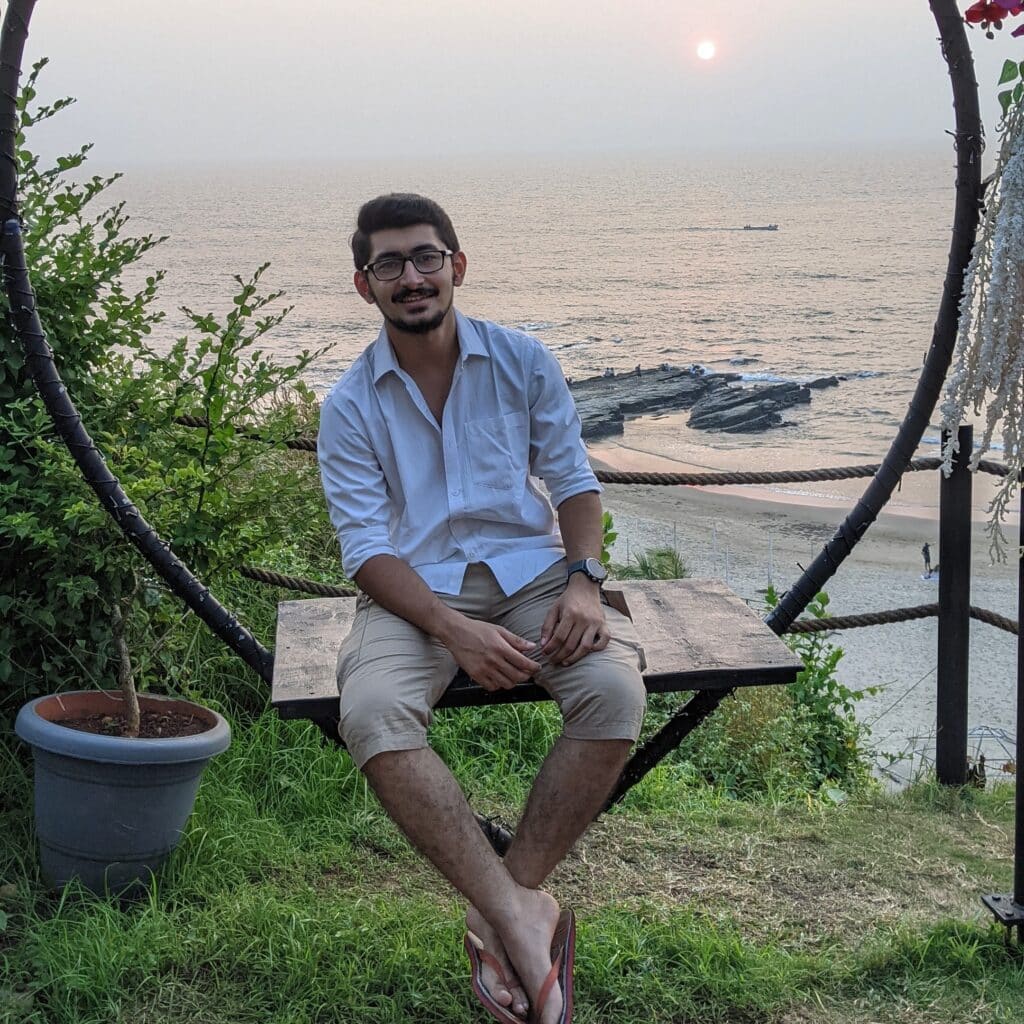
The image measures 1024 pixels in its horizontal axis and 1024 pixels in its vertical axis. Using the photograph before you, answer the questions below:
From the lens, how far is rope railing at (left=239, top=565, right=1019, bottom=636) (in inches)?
150

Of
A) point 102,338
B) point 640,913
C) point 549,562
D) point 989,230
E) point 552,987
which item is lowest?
point 640,913

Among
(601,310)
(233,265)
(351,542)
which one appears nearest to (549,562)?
(351,542)

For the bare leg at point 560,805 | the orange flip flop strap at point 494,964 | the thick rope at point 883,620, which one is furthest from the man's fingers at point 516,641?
the thick rope at point 883,620

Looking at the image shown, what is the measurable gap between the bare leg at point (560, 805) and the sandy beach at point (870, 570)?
8.83 ft

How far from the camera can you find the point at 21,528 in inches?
117

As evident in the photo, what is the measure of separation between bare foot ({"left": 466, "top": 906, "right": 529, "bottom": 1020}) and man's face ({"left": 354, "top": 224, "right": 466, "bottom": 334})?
4.35 ft

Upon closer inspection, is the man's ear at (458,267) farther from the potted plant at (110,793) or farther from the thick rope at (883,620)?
the thick rope at (883,620)

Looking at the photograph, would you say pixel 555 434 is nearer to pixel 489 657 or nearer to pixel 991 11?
pixel 489 657

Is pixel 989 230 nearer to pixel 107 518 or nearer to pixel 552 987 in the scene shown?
pixel 552 987

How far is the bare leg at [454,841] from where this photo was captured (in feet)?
7.79

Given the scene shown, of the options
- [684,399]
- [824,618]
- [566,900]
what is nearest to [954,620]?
[824,618]

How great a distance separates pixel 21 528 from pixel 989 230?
7.76 ft

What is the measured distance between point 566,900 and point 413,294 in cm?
162

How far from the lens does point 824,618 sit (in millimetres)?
4078
